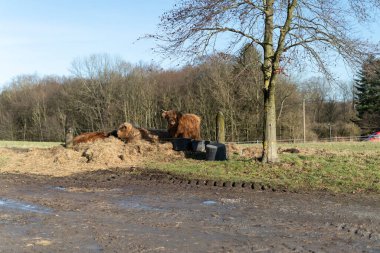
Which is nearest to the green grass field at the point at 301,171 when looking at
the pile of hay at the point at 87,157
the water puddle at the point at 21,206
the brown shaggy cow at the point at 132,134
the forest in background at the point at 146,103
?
the pile of hay at the point at 87,157

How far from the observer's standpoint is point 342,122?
71.1m

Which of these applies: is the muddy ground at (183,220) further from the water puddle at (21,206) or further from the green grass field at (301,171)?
the green grass field at (301,171)

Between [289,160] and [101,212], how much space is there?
27.8 feet

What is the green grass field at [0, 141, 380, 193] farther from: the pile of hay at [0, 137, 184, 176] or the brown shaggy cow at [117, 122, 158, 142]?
the brown shaggy cow at [117, 122, 158, 142]

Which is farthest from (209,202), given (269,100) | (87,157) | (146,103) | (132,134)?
(146,103)

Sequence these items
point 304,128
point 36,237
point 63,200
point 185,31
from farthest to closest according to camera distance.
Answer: point 304,128 < point 185,31 < point 63,200 < point 36,237

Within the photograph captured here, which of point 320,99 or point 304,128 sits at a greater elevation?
point 320,99

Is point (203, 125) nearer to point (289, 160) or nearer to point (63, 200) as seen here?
point (289, 160)

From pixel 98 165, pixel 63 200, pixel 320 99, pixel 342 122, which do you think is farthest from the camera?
pixel 320 99

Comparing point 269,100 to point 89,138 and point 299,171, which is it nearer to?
point 299,171

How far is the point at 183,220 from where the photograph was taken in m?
7.71

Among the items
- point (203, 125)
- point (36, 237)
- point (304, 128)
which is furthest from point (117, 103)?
point (36, 237)

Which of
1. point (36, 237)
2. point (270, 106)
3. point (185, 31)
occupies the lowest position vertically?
point (36, 237)

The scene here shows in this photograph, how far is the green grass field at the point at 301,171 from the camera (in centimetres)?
1159
